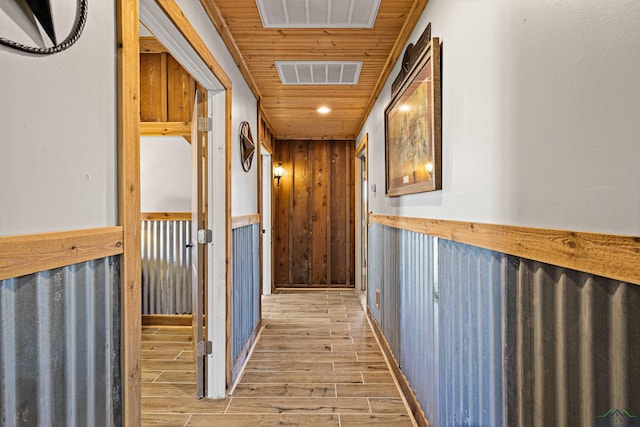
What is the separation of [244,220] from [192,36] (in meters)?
1.52

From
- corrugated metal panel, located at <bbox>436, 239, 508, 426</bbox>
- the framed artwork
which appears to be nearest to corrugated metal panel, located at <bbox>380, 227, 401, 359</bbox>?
the framed artwork

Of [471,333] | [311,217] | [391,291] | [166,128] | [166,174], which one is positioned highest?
[166,128]

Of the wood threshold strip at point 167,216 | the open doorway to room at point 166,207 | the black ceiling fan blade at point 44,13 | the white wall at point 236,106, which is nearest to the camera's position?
the black ceiling fan blade at point 44,13

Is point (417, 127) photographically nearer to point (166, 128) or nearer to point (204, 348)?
point (204, 348)

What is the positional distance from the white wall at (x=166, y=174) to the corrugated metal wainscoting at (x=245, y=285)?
36.1 inches

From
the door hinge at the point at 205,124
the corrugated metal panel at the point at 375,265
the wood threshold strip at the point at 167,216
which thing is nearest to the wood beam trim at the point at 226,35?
the door hinge at the point at 205,124

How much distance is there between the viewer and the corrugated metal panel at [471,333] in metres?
1.16

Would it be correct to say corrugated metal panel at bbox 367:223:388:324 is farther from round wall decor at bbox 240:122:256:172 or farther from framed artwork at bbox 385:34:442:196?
round wall decor at bbox 240:122:256:172

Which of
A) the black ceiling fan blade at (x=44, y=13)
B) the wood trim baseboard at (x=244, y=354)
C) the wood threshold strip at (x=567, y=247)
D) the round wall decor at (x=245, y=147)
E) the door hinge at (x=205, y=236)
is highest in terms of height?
the round wall decor at (x=245, y=147)

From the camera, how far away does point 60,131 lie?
913mm

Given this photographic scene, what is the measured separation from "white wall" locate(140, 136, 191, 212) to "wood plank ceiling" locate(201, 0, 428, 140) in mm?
1053

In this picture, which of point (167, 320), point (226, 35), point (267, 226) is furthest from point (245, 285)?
point (267, 226)

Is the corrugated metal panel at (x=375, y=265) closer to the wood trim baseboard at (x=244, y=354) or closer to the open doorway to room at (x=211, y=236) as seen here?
the wood trim baseboard at (x=244, y=354)

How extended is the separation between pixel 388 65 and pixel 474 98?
1677mm
